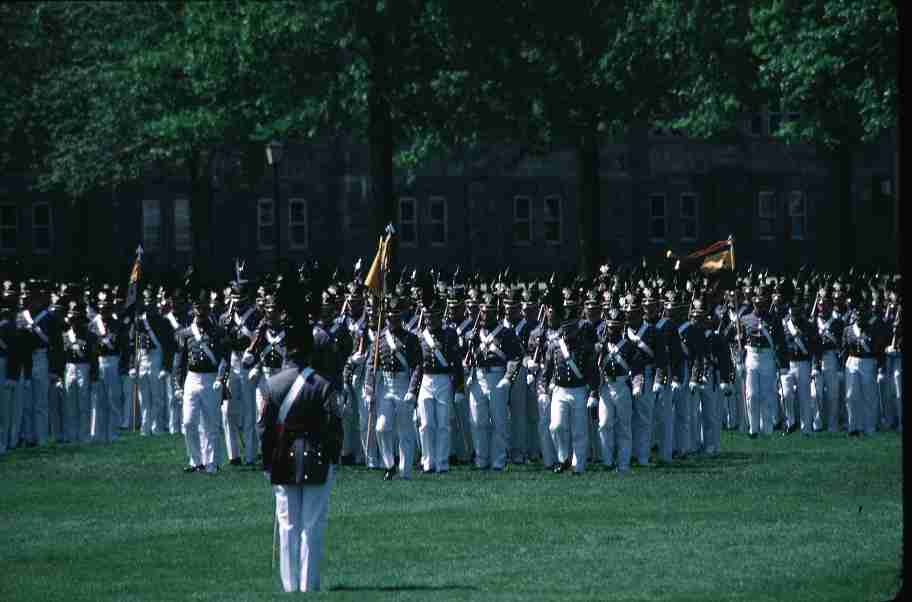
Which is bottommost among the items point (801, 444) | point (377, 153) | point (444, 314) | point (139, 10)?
point (801, 444)

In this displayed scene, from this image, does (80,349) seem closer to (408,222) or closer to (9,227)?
(9,227)

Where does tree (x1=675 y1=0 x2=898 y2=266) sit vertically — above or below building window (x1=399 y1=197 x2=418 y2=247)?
above

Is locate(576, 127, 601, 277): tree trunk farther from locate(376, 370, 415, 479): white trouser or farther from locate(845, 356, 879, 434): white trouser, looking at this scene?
locate(376, 370, 415, 479): white trouser

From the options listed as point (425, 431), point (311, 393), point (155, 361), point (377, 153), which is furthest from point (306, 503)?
point (377, 153)

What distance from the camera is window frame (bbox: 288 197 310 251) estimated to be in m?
67.5

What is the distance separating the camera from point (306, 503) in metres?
14.7

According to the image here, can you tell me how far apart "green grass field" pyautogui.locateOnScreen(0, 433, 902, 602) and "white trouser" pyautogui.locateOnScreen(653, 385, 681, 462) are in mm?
525

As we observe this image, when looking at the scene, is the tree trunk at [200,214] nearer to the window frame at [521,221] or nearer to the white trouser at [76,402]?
the window frame at [521,221]

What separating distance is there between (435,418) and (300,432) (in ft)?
33.2

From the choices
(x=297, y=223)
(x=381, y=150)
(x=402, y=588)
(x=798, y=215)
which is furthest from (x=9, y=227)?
(x=402, y=588)

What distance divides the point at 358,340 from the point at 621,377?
12.0 feet

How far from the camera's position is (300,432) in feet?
48.4

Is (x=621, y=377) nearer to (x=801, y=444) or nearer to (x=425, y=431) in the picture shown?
(x=425, y=431)

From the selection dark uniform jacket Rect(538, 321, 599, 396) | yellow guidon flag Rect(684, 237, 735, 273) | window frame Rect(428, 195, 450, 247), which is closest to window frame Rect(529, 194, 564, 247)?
window frame Rect(428, 195, 450, 247)
